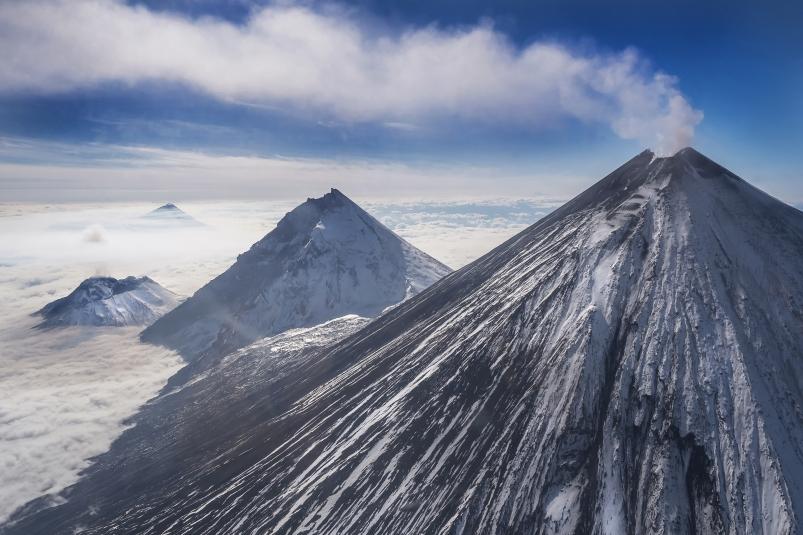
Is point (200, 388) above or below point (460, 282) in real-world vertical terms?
below

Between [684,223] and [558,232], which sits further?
[558,232]

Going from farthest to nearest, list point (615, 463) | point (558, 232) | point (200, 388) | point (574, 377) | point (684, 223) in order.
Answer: point (200, 388) < point (558, 232) < point (684, 223) < point (574, 377) < point (615, 463)

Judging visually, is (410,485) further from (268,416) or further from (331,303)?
(331,303)

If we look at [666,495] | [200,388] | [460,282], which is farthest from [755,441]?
[200,388]

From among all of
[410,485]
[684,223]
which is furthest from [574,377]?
[684,223]

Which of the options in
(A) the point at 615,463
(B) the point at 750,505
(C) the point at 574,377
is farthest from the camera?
(C) the point at 574,377

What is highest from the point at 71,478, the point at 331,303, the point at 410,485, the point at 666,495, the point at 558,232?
the point at 558,232
